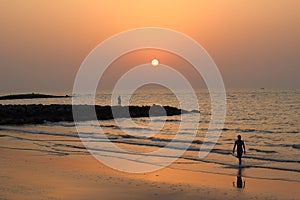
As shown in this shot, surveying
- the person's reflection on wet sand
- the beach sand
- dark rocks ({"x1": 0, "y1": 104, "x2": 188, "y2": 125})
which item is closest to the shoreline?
the beach sand

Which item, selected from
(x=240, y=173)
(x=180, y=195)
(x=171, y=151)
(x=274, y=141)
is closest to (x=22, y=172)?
(x=180, y=195)

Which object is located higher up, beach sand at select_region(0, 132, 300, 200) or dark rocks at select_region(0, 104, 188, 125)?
dark rocks at select_region(0, 104, 188, 125)

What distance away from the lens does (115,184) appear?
636 inches

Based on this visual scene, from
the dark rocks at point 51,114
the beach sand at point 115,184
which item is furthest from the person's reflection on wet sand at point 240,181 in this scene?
the dark rocks at point 51,114

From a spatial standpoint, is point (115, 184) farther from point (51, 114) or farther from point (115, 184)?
point (51, 114)

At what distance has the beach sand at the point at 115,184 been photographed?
14.3 m

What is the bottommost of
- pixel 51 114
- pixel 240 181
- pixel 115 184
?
pixel 115 184

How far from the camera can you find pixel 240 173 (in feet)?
62.9

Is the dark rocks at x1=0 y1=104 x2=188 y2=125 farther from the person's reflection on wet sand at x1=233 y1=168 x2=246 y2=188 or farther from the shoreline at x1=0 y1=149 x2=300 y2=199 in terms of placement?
the person's reflection on wet sand at x1=233 y1=168 x2=246 y2=188

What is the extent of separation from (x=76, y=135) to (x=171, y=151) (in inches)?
515

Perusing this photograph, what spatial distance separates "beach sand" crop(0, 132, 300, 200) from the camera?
46.9 ft

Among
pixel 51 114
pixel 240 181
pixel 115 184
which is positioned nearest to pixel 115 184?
pixel 115 184

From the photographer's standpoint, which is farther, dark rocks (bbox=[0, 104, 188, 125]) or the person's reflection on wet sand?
dark rocks (bbox=[0, 104, 188, 125])

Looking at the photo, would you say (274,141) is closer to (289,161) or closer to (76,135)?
(289,161)
